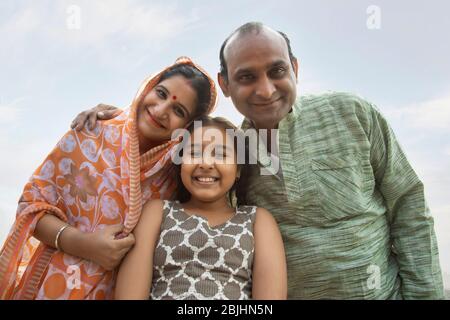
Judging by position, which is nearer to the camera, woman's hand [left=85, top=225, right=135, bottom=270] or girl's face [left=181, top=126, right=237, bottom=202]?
woman's hand [left=85, top=225, right=135, bottom=270]

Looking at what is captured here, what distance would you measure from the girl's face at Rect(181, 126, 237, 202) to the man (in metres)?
0.24

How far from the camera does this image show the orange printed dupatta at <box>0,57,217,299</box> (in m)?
2.08

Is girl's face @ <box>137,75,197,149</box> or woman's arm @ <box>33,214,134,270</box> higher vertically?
girl's face @ <box>137,75,197,149</box>

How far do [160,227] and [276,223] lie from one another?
593 millimetres

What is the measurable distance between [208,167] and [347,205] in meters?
0.73

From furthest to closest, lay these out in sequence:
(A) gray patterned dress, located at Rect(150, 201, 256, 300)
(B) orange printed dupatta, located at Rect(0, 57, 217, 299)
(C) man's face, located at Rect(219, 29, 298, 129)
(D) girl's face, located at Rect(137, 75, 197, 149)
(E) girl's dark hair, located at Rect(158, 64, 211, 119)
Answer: (E) girl's dark hair, located at Rect(158, 64, 211, 119)
(D) girl's face, located at Rect(137, 75, 197, 149)
(C) man's face, located at Rect(219, 29, 298, 129)
(B) orange printed dupatta, located at Rect(0, 57, 217, 299)
(A) gray patterned dress, located at Rect(150, 201, 256, 300)

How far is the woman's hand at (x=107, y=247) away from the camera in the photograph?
1.96 meters

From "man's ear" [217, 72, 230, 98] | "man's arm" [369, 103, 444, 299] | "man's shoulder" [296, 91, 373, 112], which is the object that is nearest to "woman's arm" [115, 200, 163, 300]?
"man's ear" [217, 72, 230, 98]

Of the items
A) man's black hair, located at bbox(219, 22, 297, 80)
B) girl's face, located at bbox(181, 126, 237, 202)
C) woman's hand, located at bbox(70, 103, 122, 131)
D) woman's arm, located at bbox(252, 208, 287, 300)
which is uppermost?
man's black hair, located at bbox(219, 22, 297, 80)

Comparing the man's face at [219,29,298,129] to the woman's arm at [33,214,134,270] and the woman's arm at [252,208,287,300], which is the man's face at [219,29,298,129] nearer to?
the woman's arm at [252,208,287,300]

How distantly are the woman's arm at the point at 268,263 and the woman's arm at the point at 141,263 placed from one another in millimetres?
482

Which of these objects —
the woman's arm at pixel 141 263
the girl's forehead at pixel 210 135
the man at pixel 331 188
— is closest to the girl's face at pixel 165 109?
the girl's forehead at pixel 210 135

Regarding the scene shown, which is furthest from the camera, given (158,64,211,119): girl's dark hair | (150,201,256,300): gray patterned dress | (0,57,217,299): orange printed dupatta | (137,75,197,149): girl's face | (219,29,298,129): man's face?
(158,64,211,119): girl's dark hair

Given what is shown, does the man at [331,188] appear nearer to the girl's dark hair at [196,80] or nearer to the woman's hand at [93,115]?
the woman's hand at [93,115]
